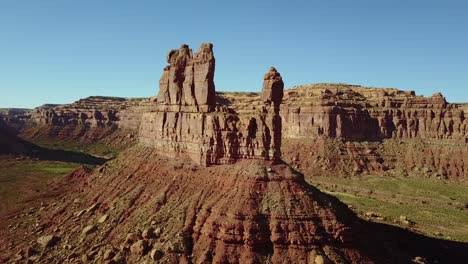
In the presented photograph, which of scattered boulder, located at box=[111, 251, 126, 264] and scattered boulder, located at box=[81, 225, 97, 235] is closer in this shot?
scattered boulder, located at box=[111, 251, 126, 264]

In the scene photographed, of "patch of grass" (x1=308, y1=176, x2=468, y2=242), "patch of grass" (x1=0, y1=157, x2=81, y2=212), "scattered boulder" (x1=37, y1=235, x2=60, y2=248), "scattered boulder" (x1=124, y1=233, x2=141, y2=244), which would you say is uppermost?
"scattered boulder" (x1=124, y1=233, x2=141, y2=244)

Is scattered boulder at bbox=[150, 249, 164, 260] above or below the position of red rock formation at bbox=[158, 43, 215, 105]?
below

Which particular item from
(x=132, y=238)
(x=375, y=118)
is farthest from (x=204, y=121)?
(x=375, y=118)

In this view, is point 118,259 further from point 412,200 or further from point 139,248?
point 412,200

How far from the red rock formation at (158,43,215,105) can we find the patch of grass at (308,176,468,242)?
150 ft

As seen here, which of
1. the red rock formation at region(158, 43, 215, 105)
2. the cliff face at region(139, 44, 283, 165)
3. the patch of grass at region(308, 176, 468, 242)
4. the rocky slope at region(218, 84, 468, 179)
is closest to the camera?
the cliff face at region(139, 44, 283, 165)

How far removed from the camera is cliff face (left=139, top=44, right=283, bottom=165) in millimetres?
54125

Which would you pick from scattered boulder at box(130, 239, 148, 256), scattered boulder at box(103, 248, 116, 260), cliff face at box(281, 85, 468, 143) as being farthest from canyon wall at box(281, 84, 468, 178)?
scattered boulder at box(103, 248, 116, 260)

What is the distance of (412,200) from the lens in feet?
364

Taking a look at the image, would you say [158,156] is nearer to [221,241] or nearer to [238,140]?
[238,140]

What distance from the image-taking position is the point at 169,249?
4628 cm

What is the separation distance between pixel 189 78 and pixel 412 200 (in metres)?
72.8

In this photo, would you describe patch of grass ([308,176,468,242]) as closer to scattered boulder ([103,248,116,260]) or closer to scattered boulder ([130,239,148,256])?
scattered boulder ([130,239,148,256])

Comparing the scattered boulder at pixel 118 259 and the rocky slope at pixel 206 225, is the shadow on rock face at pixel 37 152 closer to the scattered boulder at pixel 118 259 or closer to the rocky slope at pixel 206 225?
the rocky slope at pixel 206 225
